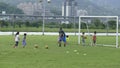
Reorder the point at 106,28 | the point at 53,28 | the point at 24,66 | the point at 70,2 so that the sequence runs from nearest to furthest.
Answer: the point at 24,66
the point at 106,28
the point at 53,28
the point at 70,2

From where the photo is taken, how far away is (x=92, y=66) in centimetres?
1950

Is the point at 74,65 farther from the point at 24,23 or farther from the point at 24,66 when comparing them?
the point at 24,23

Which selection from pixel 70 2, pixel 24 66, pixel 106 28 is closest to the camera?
pixel 24 66

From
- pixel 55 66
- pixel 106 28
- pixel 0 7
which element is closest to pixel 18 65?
pixel 55 66

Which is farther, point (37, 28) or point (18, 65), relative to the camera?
point (37, 28)

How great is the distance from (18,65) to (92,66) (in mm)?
3707

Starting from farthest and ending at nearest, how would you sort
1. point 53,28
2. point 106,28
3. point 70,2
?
point 70,2 < point 53,28 < point 106,28

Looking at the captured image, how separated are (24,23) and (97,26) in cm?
2478

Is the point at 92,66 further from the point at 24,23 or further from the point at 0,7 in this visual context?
the point at 0,7

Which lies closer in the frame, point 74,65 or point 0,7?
point 74,65

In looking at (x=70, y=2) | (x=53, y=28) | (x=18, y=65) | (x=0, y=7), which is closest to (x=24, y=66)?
(x=18, y=65)

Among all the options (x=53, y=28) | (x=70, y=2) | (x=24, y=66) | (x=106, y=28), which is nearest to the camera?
(x=24, y=66)

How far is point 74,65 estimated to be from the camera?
19.8 metres

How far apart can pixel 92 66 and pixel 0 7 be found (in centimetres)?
16065
